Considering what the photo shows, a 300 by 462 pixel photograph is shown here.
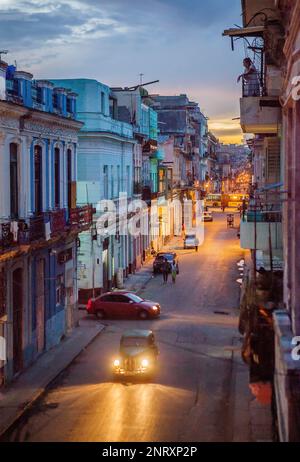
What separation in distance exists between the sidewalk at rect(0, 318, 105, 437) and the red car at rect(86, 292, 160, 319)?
253 centimetres

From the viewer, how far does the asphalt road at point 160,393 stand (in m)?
16.7

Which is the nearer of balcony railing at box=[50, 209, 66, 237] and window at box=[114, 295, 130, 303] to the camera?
balcony railing at box=[50, 209, 66, 237]

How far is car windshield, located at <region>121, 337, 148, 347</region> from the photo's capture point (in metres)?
22.1

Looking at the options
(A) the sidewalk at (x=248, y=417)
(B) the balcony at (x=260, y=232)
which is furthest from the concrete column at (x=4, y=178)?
(A) the sidewalk at (x=248, y=417)

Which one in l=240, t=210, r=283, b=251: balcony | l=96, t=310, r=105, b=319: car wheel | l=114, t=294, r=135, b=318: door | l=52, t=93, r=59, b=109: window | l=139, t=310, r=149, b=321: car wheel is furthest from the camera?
l=96, t=310, r=105, b=319: car wheel

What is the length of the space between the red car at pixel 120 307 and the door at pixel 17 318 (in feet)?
32.8

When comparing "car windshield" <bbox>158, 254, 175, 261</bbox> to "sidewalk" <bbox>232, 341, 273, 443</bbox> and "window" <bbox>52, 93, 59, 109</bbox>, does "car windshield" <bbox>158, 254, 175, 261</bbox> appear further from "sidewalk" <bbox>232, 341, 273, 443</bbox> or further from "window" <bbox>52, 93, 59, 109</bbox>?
"sidewalk" <bbox>232, 341, 273, 443</bbox>

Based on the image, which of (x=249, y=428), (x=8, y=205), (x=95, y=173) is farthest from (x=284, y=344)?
(x=95, y=173)

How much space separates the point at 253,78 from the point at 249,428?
26.3 ft

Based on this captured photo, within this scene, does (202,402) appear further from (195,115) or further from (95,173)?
(195,115)

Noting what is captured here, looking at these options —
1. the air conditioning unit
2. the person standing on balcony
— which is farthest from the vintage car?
the air conditioning unit

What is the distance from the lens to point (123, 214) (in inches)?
1678

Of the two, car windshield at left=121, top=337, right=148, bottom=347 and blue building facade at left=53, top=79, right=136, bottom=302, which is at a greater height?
blue building facade at left=53, top=79, right=136, bottom=302

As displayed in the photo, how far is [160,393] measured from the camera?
65.2ft
